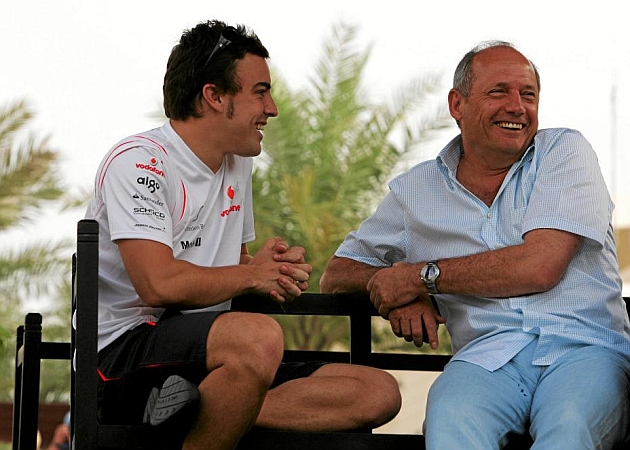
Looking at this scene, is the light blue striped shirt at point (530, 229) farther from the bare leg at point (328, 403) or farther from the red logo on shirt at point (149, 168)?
the red logo on shirt at point (149, 168)

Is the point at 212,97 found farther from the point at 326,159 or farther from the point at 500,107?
the point at 326,159

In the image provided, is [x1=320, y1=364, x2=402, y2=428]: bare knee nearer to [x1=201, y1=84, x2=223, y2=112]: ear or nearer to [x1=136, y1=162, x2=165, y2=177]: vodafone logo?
[x1=136, y1=162, x2=165, y2=177]: vodafone logo

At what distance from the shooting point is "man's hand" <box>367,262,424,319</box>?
2909 mm

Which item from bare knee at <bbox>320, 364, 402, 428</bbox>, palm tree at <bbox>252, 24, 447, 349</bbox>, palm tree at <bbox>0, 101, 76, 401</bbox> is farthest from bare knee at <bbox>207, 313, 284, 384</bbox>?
palm tree at <bbox>0, 101, 76, 401</bbox>

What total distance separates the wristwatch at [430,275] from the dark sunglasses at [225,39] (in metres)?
0.82

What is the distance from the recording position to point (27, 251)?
1064 centimetres

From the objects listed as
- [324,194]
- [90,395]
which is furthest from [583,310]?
[324,194]

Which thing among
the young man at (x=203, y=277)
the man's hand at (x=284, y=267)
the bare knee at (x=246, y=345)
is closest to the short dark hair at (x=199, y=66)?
the young man at (x=203, y=277)

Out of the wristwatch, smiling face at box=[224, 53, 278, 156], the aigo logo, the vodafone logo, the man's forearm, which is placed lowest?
the man's forearm

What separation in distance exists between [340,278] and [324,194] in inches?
260

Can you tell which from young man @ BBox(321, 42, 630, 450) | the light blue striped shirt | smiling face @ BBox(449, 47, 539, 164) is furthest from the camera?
smiling face @ BBox(449, 47, 539, 164)

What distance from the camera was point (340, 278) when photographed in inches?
125

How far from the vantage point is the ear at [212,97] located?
295cm

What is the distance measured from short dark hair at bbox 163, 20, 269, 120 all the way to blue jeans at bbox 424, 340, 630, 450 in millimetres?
997
